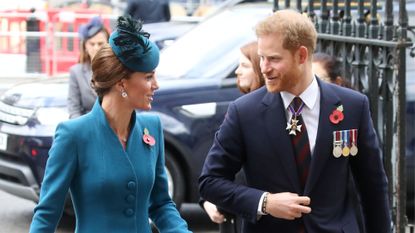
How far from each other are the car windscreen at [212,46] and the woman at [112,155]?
5121mm

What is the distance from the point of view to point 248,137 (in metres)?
4.48

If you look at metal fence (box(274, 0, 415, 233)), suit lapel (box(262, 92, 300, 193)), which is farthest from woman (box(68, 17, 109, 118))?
suit lapel (box(262, 92, 300, 193))

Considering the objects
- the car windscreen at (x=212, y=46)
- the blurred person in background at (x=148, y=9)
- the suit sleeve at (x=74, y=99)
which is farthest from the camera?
the blurred person in background at (x=148, y=9)

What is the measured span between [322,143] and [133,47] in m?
0.82

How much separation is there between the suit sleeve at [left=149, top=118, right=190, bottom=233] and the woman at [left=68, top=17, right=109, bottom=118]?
4.37m

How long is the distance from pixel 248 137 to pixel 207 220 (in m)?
5.72

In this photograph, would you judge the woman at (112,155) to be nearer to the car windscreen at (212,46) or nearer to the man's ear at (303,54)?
the man's ear at (303,54)

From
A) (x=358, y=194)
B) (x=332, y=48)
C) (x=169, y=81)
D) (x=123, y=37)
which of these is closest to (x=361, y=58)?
(x=332, y=48)

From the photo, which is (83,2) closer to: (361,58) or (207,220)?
(207,220)

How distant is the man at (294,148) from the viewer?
4.39 m

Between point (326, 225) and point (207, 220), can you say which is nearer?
point (326, 225)

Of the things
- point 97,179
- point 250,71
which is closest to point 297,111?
point 97,179

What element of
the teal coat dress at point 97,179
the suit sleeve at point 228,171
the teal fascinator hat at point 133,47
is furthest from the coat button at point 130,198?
the teal fascinator hat at point 133,47

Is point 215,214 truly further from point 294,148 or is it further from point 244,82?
point 294,148
